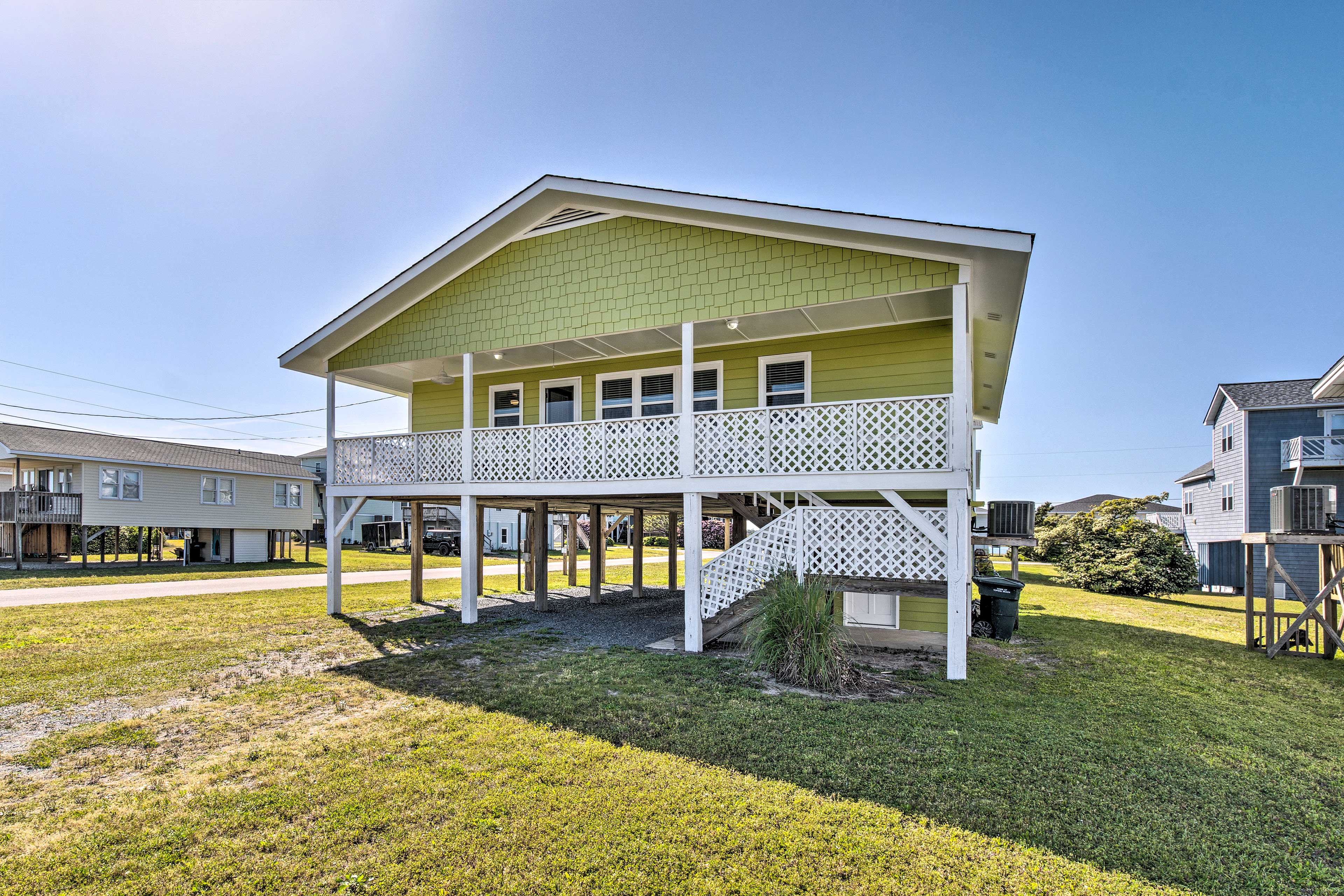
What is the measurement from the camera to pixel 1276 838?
12.8 ft

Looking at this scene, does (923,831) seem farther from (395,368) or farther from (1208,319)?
(1208,319)

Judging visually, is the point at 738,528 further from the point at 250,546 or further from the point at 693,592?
the point at 250,546

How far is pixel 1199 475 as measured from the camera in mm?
30578

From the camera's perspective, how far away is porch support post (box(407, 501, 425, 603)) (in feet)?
50.6

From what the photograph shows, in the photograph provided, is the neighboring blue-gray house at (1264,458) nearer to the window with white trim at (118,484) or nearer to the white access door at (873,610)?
the white access door at (873,610)

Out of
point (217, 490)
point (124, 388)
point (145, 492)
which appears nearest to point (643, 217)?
point (145, 492)

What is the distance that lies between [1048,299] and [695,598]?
2280 cm

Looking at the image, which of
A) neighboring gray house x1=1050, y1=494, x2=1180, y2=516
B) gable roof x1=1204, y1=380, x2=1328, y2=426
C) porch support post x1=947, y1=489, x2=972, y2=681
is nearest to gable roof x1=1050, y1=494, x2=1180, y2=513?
neighboring gray house x1=1050, y1=494, x2=1180, y2=516

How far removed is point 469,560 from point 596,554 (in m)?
4.67

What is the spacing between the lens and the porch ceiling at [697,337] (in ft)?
32.2

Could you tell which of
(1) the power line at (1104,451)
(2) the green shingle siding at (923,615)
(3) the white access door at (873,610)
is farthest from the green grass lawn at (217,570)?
(1) the power line at (1104,451)

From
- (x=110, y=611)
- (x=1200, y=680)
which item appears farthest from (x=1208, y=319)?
(x=110, y=611)

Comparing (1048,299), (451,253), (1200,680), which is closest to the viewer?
(1200,680)

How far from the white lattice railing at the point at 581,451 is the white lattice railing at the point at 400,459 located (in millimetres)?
605
